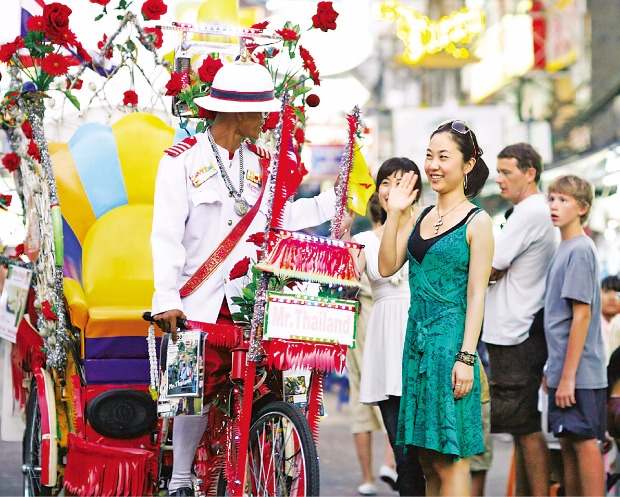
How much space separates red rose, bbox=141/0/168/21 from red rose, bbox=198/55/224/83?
574 mm

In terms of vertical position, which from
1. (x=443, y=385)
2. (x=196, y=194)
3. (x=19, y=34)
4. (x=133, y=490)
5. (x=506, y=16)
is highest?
(x=506, y=16)

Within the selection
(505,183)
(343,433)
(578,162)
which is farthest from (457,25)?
(505,183)

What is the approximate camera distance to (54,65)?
578 centimetres

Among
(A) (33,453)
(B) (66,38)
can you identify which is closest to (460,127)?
(B) (66,38)

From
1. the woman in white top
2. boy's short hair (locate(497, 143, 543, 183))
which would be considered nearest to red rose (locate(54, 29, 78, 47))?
the woman in white top

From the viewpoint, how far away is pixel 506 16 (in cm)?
2623

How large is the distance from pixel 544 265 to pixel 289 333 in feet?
8.51

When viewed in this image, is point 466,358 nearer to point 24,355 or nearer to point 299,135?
point 299,135

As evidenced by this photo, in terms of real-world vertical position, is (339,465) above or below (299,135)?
below

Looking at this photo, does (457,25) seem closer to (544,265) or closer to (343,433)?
(343,433)

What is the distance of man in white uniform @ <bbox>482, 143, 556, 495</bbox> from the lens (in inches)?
257

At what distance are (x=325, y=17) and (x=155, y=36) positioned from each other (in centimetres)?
140

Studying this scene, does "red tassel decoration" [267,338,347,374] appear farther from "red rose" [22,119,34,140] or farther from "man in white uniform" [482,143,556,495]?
"red rose" [22,119,34,140]

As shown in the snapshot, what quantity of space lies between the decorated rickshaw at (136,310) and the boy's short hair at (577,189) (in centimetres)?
162
